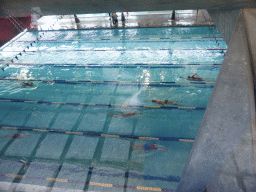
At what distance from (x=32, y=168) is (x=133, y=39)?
6.71 m

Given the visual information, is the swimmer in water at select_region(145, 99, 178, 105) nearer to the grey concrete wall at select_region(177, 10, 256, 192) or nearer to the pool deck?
the grey concrete wall at select_region(177, 10, 256, 192)

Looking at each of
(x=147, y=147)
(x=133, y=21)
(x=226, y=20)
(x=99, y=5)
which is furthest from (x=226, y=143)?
(x=133, y=21)

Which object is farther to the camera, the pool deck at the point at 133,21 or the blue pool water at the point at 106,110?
the pool deck at the point at 133,21

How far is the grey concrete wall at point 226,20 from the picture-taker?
112 inches

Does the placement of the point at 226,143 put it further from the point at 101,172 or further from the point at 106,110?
the point at 106,110

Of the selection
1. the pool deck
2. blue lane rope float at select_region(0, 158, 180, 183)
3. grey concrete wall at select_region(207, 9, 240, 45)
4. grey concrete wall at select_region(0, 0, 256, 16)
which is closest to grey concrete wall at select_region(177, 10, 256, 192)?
grey concrete wall at select_region(207, 9, 240, 45)

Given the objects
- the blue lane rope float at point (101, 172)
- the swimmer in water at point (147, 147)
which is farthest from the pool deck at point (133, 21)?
the blue lane rope float at point (101, 172)

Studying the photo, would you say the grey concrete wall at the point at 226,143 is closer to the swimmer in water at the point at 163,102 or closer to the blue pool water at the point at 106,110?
the blue pool water at the point at 106,110

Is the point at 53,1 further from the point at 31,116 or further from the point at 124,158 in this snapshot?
the point at 124,158

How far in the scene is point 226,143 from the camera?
116 centimetres

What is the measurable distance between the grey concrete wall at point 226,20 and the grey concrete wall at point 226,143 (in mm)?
1697

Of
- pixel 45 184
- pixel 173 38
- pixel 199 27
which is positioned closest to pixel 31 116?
pixel 45 184

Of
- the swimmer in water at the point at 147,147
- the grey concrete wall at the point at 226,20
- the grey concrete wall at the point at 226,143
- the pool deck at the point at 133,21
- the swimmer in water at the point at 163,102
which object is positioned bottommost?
the grey concrete wall at the point at 226,143

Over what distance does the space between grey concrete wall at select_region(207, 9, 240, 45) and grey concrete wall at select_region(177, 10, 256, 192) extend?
1697 mm
